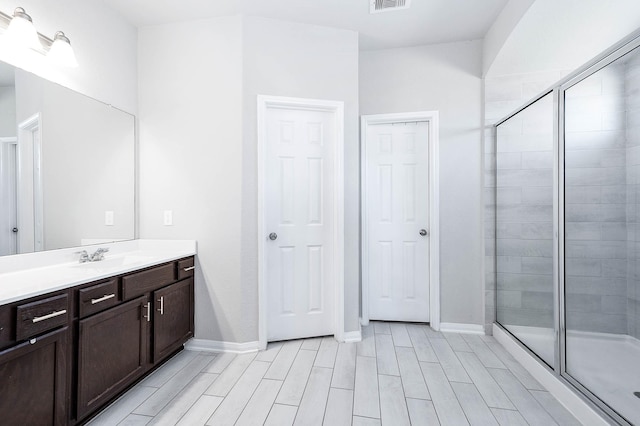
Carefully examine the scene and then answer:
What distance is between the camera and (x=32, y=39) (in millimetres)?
1633

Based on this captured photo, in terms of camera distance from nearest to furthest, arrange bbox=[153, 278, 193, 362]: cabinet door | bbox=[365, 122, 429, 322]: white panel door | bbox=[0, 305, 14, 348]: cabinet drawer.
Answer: bbox=[0, 305, 14, 348]: cabinet drawer < bbox=[153, 278, 193, 362]: cabinet door < bbox=[365, 122, 429, 322]: white panel door

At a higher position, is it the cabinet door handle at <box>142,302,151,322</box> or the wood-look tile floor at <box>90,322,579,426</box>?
the cabinet door handle at <box>142,302,151,322</box>

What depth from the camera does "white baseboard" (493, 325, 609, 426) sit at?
5.01ft

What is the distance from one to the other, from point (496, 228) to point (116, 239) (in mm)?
3246

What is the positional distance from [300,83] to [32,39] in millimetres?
1678

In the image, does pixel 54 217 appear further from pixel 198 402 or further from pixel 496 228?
pixel 496 228

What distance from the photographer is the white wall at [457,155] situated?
9.17 ft

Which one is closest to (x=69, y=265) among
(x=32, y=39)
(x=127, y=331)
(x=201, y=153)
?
(x=127, y=331)

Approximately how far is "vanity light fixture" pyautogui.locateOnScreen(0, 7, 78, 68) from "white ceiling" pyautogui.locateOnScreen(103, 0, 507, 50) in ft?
2.23

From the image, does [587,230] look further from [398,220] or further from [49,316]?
[49,316]

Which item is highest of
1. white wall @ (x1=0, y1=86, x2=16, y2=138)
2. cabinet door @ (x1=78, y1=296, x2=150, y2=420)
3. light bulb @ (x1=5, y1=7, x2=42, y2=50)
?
light bulb @ (x1=5, y1=7, x2=42, y2=50)

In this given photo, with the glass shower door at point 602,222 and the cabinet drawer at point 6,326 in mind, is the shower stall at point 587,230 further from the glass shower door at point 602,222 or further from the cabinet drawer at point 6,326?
the cabinet drawer at point 6,326

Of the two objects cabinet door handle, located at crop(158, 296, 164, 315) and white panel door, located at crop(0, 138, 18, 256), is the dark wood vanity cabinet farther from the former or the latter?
white panel door, located at crop(0, 138, 18, 256)

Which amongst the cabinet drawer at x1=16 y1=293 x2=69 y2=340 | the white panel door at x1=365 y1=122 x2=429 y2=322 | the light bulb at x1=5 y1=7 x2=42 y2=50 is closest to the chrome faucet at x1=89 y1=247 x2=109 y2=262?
the cabinet drawer at x1=16 y1=293 x2=69 y2=340
